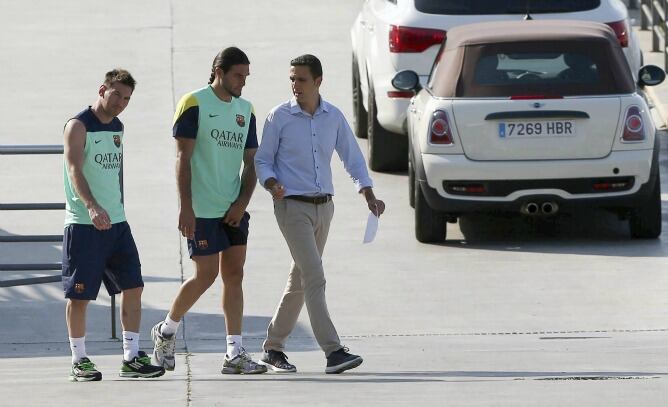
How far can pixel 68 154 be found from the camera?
891cm

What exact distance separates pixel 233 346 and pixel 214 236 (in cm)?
60

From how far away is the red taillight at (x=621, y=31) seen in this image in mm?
14594

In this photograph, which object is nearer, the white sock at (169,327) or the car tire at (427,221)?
the white sock at (169,327)

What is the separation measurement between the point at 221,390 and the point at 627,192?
15.8 feet

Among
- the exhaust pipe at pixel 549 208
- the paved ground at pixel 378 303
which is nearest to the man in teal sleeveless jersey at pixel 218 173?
the paved ground at pixel 378 303

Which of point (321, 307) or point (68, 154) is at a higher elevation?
point (68, 154)

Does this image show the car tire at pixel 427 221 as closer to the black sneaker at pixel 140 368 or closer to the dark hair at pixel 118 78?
the black sneaker at pixel 140 368

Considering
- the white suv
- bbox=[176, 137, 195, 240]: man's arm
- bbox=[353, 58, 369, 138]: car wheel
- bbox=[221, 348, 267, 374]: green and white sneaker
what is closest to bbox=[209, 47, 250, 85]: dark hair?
bbox=[176, 137, 195, 240]: man's arm

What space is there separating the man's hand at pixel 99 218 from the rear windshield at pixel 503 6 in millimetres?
6431

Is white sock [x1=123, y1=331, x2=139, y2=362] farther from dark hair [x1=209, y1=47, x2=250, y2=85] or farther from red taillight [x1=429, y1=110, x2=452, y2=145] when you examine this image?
red taillight [x1=429, y1=110, x2=452, y2=145]

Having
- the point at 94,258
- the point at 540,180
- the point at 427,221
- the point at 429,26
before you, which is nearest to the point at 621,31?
the point at 429,26

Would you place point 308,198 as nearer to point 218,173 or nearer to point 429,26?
point 218,173

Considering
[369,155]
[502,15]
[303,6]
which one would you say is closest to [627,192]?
[502,15]

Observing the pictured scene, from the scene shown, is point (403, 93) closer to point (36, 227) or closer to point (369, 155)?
point (369, 155)
